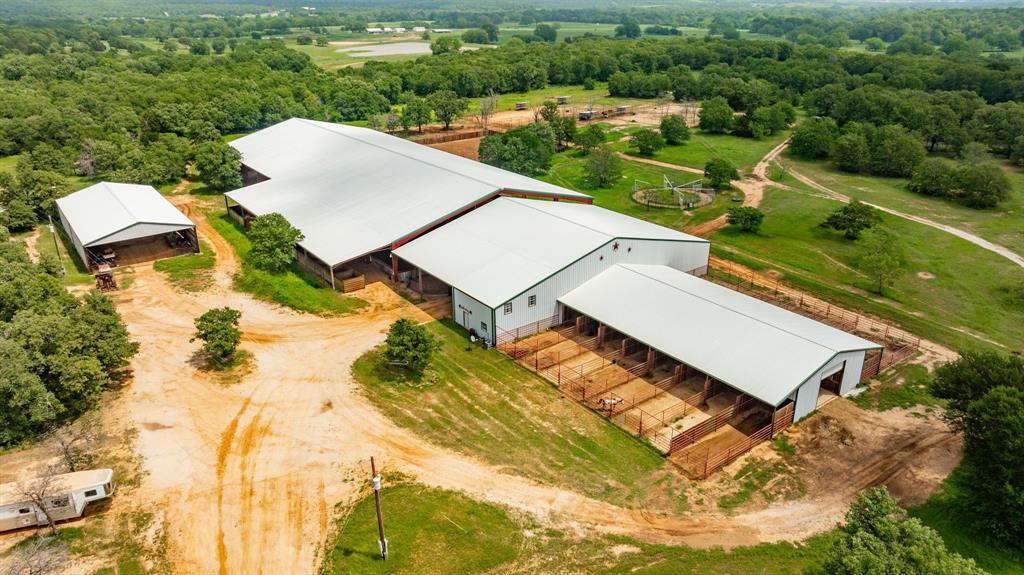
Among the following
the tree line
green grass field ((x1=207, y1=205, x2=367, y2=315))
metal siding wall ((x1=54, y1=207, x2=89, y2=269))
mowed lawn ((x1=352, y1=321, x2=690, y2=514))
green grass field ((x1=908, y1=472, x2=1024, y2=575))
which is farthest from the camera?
metal siding wall ((x1=54, y1=207, x2=89, y2=269))

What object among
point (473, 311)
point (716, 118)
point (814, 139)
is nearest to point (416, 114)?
point (716, 118)

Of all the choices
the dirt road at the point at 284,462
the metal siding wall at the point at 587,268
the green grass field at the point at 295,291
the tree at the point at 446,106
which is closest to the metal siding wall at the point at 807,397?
the dirt road at the point at 284,462

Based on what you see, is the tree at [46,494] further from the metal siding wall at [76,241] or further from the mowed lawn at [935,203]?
the mowed lawn at [935,203]

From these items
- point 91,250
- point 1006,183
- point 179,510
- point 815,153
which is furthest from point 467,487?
point 815,153

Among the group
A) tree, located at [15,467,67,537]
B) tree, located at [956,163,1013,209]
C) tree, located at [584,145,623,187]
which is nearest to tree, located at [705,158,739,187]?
tree, located at [584,145,623,187]

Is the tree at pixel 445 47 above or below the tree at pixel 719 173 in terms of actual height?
above

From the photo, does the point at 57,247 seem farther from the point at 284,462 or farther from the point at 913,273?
the point at 913,273

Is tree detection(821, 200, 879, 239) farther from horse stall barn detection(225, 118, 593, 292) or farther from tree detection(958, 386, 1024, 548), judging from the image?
tree detection(958, 386, 1024, 548)
